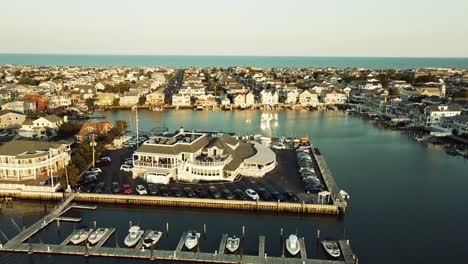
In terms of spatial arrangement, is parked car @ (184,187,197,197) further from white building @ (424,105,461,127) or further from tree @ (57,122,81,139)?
white building @ (424,105,461,127)

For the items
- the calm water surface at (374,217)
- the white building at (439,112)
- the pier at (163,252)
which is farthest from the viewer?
the white building at (439,112)

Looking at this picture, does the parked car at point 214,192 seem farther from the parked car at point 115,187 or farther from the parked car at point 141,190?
the parked car at point 115,187

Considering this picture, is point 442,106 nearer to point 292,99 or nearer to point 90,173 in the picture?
point 292,99

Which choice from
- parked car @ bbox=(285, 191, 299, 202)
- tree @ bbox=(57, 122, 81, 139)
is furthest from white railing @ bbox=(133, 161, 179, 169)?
tree @ bbox=(57, 122, 81, 139)

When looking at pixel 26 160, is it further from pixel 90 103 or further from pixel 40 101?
A: pixel 90 103

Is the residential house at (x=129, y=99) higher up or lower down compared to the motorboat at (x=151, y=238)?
higher up

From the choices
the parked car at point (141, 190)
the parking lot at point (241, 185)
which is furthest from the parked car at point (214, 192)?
the parked car at point (141, 190)

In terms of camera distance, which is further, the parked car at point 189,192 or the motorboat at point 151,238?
the parked car at point 189,192

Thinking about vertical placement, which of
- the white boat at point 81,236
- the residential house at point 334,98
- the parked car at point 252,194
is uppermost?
the residential house at point 334,98

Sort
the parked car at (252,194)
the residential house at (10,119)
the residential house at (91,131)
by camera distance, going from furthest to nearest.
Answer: the residential house at (10,119), the residential house at (91,131), the parked car at (252,194)
